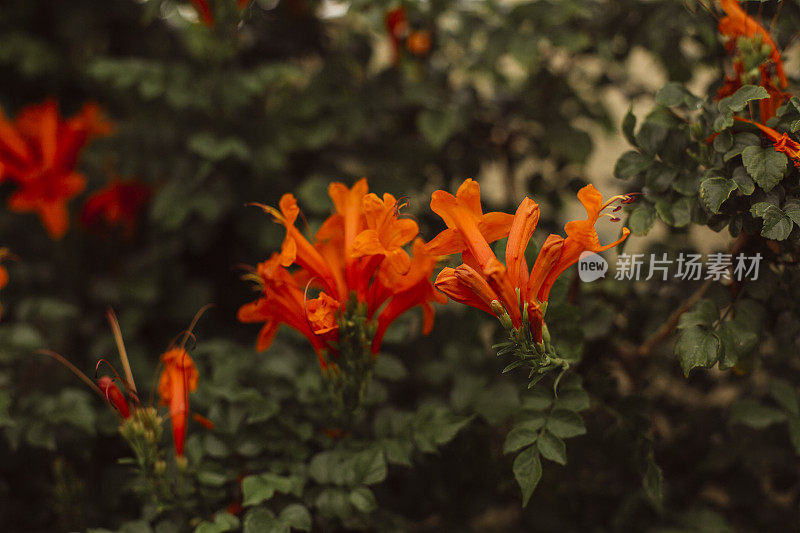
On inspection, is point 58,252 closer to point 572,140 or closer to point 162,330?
point 162,330

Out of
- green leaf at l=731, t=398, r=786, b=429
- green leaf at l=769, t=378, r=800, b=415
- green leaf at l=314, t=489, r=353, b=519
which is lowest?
green leaf at l=731, t=398, r=786, b=429

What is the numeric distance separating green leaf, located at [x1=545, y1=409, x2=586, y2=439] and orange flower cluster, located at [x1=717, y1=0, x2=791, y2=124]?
0.61 meters

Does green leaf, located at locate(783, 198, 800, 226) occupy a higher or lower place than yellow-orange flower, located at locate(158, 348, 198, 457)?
higher

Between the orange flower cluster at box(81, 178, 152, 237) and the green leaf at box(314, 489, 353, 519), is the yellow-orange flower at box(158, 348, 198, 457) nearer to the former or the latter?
the green leaf at box(314, 489, 353, 519)

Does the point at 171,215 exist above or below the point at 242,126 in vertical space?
below

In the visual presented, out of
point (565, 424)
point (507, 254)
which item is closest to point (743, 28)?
point (507, 254)

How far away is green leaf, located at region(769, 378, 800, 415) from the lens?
1.18 meters

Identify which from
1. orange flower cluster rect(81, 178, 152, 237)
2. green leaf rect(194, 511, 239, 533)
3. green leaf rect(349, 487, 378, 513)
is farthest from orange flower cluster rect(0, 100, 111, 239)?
green leaf rect(349, 487, 378, 513)

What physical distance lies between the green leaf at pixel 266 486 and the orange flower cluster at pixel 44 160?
1.03 metres

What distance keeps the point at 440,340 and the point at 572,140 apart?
0.65 metres

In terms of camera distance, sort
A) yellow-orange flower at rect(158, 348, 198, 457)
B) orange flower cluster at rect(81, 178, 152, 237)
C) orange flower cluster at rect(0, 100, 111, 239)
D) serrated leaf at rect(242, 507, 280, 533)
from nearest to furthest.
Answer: serrated leaf at rect(242, 507, 280, 533) → yellow-orange flower at rect(158, 348, 198, 457) → orange flower cluster at rect(0, 100, 111, 239) → orange flower cluster at rect(81, 178, 152, 237)

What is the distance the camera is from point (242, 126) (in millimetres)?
1658

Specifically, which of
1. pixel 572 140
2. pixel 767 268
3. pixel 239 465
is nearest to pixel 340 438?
pixel 239 465

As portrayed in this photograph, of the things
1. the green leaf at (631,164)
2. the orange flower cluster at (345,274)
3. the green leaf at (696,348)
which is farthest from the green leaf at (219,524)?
the green leaf at (631,164)
